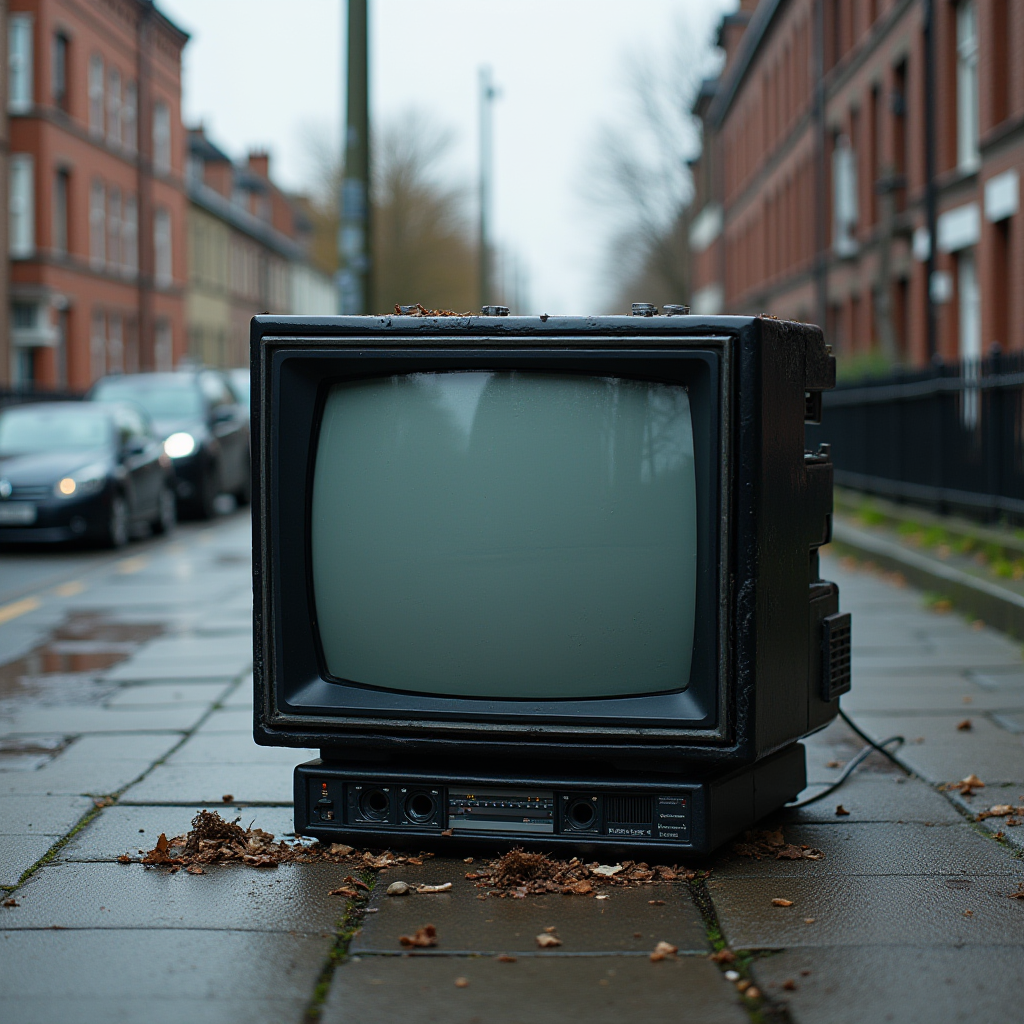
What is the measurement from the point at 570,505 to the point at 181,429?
15495 millimetres

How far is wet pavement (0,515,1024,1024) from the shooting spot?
9.47 ft

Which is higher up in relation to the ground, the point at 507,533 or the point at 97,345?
the point at 97,345

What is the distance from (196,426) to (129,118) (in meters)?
26.4

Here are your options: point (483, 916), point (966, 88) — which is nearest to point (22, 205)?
point (966, 88)

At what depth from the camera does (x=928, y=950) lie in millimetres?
3141

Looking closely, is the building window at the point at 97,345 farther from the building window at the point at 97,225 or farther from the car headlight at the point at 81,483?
the car headlight at the point at 81,483

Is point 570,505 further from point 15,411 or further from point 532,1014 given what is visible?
point 15,411

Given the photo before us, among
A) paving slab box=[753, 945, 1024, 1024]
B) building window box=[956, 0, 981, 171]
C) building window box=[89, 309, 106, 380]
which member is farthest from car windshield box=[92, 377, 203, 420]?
building window box=[89, 309, 106, 380]

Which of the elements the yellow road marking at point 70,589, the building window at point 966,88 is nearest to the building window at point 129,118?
the building window at point 966,88

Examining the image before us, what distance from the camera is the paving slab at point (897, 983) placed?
2787mm

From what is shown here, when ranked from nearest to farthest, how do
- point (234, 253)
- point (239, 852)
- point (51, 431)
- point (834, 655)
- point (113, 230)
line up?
point (239, 852) → point (834, 655) → point (51, 431) → point (113, 230) → point (234, 253)

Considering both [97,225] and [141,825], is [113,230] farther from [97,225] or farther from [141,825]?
[141,825]

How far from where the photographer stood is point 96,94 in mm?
39031

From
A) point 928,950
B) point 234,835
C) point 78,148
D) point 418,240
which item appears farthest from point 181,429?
point 418,240
